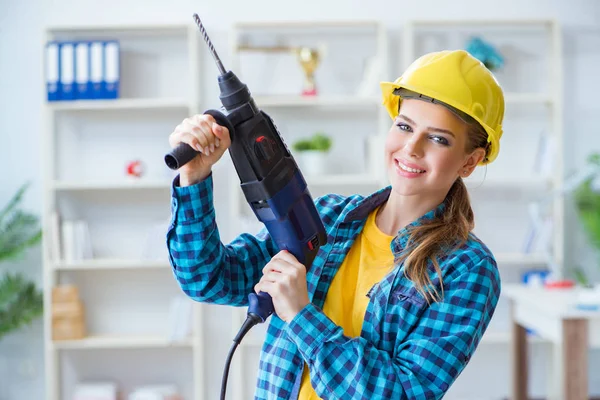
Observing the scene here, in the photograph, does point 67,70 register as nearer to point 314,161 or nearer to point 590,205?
point 314,161

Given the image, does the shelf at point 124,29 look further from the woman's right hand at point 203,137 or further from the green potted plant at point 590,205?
the woman's right hand at point 203,137

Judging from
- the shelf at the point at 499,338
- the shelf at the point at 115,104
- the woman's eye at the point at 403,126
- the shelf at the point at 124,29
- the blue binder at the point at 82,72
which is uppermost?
the shelf at the point at 124,29

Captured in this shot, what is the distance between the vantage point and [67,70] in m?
Answer: 3.86

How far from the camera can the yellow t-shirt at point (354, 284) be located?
122 centimetres

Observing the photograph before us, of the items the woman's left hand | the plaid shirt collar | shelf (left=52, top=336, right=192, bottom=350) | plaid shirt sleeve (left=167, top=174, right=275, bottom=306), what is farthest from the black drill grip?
shelf (left=52, top=336, right=192, bottom=350)

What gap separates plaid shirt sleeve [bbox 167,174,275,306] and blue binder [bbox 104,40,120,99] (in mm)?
2776

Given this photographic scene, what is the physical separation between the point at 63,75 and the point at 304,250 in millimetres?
3023

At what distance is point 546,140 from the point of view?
4016mm

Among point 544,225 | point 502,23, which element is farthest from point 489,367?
point 502,23

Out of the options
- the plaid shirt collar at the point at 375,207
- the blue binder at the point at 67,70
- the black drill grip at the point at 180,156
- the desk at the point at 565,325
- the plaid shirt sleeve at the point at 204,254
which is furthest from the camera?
the blue binder at the point at 67,70

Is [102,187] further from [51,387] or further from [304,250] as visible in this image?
[304,250]

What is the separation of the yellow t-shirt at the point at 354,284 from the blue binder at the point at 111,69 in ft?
9.40

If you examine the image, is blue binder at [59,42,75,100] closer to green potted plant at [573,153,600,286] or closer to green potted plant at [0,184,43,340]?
green potted plant at [0,184,43,340]

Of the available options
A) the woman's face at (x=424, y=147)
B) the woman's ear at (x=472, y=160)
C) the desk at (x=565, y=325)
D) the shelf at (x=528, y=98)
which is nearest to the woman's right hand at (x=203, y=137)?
the woman's face at (x=424, y=147)
